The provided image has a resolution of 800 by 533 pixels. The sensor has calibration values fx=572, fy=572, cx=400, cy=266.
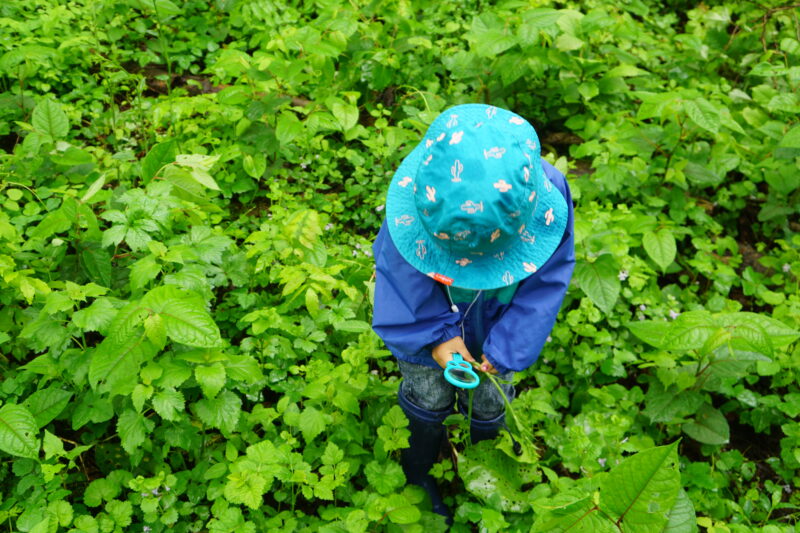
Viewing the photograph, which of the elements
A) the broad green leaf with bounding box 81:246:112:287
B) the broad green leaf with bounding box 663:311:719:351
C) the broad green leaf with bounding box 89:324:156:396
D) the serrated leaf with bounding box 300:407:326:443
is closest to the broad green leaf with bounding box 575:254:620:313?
the broad green leaf with bounding box 663:311:719:351

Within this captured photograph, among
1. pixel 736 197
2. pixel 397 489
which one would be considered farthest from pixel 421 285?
pixel 736 197

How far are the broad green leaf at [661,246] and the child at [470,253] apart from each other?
125cm

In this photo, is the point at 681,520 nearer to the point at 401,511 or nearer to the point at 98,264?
the point at 401,511

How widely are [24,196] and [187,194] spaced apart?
2.90 feet

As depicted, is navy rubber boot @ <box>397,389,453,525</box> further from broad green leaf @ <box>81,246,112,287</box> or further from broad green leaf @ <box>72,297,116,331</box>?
broad green leaf @ <box>81,246,112,287</box>

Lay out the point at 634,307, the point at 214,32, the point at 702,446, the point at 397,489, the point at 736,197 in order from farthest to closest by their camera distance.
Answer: the point at 214,32, the point at 736,197, the point at 634,307, the point at 702,446, the point at 397,489

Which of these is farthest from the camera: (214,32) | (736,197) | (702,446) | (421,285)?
(214,32)

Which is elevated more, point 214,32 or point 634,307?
point 214,32

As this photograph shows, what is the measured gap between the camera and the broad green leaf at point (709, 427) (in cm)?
248

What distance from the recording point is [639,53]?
4285 mm

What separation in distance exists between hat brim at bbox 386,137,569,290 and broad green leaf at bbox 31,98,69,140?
6.61ft

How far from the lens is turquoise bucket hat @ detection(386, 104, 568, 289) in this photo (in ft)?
4.68

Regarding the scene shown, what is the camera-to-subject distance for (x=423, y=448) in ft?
7.34

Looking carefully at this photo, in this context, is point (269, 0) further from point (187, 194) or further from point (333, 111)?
point (187, 194)
